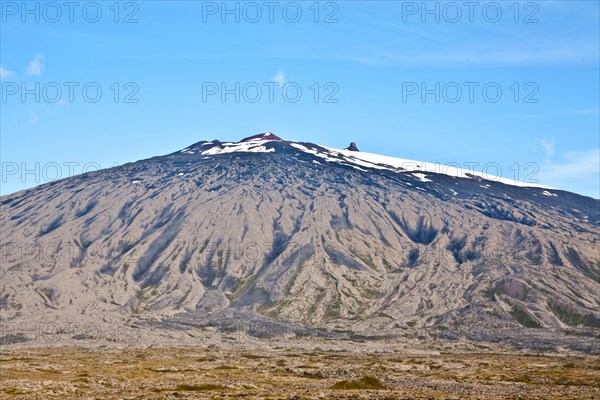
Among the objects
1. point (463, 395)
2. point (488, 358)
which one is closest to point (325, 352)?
point (488, 358)

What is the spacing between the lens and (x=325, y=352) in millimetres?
178375

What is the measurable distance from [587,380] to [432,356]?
6232 cm

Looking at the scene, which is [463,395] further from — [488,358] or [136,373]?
[488,358]

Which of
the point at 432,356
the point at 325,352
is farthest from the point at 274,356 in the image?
the point at 432,356

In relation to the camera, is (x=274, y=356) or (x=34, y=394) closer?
(x=34, y=394)

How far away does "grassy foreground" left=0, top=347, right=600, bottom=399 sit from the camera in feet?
265

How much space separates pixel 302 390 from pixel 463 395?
1964cm

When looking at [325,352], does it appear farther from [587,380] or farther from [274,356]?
[587,380]

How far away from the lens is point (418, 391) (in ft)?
283

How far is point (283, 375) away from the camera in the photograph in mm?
113250

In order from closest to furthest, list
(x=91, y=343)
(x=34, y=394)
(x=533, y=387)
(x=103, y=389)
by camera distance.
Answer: (x=34, y=394), (x=103, y=389), (x=533, y=387), (x=91, y=343)

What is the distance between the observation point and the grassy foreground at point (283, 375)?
8081 cm

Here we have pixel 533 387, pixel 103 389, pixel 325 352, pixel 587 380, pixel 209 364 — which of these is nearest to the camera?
pixel 103 389

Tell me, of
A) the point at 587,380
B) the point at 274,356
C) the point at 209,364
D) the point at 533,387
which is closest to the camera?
the point at 533,387
